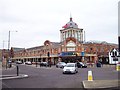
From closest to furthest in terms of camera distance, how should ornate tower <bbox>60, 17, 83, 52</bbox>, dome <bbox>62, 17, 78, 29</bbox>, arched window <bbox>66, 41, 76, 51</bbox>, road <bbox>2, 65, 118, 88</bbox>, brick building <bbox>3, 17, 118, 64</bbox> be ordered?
road <bbox>2, 65, 118, 88</bbox>
brick building <bbox>3, 17, 118, 64</bbox>
arched window <bbox>66, 41, 76, 51</bbox>
ornate tower <bbox>60, 17, 83, 52</bbox>
dome <bbox>62, 17, 78, 29</bbox>

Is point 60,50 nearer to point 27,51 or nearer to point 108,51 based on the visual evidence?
point 108,51

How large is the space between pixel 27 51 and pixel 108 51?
43.9 m

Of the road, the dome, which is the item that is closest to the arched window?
the dome

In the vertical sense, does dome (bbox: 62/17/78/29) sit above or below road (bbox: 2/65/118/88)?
above

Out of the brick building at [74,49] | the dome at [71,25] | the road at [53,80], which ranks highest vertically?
the dome at [71,25]

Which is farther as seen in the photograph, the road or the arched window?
the arched window

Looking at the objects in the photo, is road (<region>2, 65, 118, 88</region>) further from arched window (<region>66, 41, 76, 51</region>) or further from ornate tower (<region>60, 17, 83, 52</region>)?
ornate tower (<region>60, 17, 83, 52</region>)

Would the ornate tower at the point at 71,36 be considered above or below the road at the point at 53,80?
above

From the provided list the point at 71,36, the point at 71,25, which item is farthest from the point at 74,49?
the point at 71,25

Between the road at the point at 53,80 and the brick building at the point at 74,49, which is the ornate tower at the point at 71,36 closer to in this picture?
the brick building at the point at 74,49

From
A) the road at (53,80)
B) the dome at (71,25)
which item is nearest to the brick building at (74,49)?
the dome at (71,25)

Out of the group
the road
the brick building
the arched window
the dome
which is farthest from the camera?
the dome

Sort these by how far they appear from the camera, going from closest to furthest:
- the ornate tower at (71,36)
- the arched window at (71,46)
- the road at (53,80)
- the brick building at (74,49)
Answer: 1. the road at (53,80)
2. the brick building at (74,49)
3. the arched window at (71,46)
4. the ornate tower at (71,36)

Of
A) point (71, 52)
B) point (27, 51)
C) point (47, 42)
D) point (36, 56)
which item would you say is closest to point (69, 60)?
point (71, 52)
